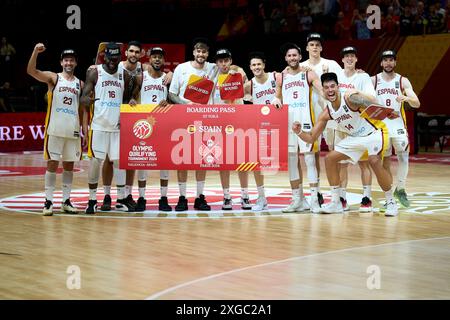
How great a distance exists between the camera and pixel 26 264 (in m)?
7.42

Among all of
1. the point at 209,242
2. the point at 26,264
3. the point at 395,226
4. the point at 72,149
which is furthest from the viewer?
the point at 72,149

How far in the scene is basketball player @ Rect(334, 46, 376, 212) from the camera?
35.2ft

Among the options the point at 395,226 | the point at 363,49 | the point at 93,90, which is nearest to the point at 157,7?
the point at 363,49

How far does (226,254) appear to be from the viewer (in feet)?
26.0

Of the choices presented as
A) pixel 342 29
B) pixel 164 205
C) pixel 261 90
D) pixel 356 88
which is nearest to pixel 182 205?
pixel 164 205

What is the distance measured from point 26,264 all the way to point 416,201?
616 centimetres

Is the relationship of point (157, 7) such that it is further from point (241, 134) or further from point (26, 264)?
point (26, 264)

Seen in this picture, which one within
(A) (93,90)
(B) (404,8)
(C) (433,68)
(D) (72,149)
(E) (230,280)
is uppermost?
(B) (404,8)

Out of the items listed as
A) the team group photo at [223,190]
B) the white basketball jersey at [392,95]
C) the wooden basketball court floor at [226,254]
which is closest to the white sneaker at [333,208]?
the team group photo at [223,190]

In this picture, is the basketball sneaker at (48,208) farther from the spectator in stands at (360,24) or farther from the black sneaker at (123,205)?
the spectator in stands at (360,24)

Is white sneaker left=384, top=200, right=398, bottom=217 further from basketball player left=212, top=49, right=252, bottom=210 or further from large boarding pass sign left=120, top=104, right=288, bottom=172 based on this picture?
basketball player left=212, top=49, right=252, bottom=210

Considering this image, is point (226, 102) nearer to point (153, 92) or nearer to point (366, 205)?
point (153, 92)

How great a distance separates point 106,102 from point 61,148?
788mm

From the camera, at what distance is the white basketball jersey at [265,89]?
1104 centimetres
